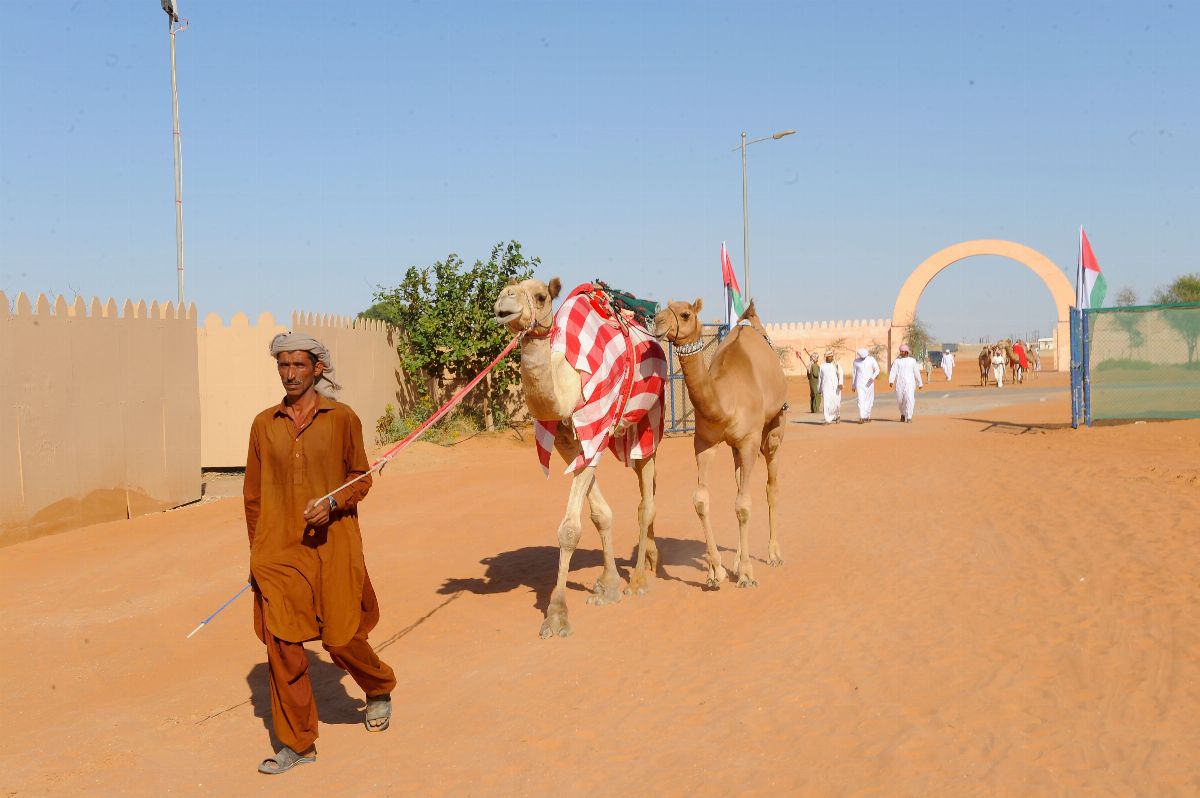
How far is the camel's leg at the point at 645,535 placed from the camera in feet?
28.7

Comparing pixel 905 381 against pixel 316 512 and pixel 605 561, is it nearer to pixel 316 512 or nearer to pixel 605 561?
pixel 605 561

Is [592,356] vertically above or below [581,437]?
above

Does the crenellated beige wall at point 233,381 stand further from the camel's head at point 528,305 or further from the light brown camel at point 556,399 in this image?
the camel's head at point 528,305

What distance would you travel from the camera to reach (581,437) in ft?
25.4

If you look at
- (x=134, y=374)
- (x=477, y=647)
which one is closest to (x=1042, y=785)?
(x=477, y=647)

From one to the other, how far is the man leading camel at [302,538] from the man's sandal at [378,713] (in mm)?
288

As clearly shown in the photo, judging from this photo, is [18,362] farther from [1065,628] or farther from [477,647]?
[1065,628]

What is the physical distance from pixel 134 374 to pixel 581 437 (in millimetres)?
8673

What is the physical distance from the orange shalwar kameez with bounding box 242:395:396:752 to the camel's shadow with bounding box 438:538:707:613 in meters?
3.15

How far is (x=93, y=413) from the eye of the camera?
1309 cm

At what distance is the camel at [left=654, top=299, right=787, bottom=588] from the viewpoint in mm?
7902

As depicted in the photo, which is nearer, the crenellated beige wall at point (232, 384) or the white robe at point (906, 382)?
the crenellated beige wall at point (232, 384)

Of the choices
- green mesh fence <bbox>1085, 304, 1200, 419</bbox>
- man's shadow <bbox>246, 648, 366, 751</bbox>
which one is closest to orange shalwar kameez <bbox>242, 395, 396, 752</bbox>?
man's shadow <bbox>246, 648, 366, 751</bbox>

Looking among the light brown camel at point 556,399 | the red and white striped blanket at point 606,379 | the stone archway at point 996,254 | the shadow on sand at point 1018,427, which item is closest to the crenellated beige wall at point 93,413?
the red and white striped blanket at point 606,379
